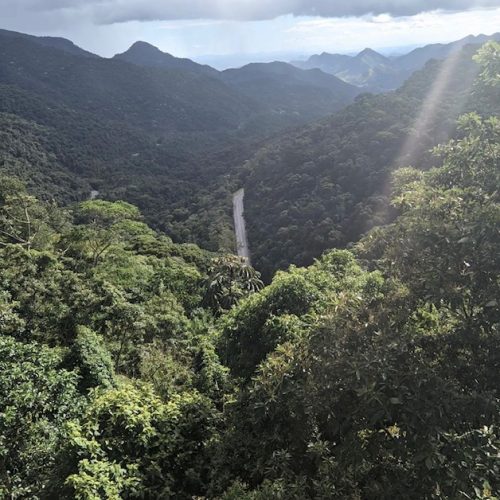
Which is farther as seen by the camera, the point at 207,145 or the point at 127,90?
the point at 127,90

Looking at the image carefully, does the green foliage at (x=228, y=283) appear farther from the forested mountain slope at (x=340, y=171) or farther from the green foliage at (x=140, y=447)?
the forested mountain slope at (x=340, y=171)

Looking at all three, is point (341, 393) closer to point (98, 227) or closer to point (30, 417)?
point (30, 417)

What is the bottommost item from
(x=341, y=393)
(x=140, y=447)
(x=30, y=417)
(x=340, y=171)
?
(x=340, y=171)

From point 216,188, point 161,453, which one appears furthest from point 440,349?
point 216,188

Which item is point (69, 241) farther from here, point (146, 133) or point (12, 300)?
point (146, 133)

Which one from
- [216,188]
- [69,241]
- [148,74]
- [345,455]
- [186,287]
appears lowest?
[216,188]

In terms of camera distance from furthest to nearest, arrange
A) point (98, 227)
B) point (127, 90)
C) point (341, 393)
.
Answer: point (127, 90) < point (98, 227) < point (341, 393)

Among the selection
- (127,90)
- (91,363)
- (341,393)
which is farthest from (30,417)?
(127,90)
